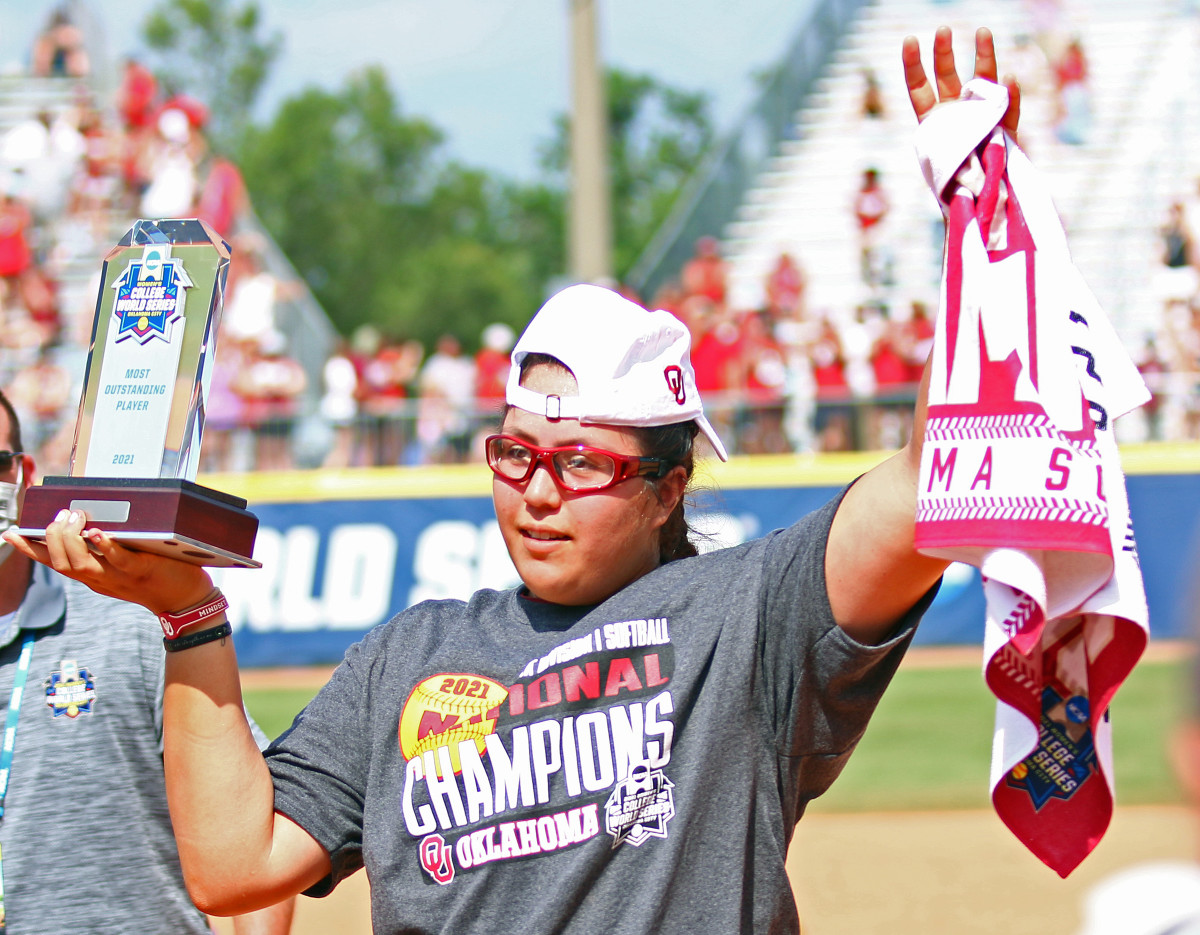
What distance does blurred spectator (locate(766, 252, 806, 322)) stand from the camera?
586 inches

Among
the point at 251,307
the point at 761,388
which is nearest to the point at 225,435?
the point at 251,307

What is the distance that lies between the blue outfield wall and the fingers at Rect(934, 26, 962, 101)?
8420 millimetres

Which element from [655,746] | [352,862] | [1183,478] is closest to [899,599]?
[655,746]

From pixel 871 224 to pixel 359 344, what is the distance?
6.69 metres

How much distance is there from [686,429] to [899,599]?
0.57 meters

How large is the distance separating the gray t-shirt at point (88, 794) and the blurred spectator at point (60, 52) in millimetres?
20436

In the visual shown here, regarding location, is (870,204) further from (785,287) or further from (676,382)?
(676,382)

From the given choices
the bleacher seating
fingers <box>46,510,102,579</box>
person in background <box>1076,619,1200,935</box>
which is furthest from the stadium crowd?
person in background <box>1076,619,1200,935</box>

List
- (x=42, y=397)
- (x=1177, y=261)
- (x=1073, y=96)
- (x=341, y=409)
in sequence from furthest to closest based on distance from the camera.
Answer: (x=1073, y=96)
(x=1177, y=261)
(x=42, y=397)
(x=341, y=409)

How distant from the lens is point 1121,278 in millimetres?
16984

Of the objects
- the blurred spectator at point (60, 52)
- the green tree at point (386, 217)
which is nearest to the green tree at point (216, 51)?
the green tree at point (386, 217)

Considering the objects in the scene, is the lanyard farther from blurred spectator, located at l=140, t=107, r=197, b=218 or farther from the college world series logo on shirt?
blurred spectator, located at l=140, t=107, r=197, b=218

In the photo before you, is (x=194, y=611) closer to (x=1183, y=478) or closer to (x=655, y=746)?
(x=655, y=746)

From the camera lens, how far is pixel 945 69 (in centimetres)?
180
